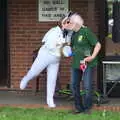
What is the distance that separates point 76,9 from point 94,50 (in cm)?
203

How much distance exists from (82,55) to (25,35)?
2.22m

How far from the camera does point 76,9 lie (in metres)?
10.9

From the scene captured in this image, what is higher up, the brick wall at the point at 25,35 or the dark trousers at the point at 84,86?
the brick wall at the point at 25,35

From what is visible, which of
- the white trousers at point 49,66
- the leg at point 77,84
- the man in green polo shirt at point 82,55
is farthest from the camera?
the white trousers at point 49,66

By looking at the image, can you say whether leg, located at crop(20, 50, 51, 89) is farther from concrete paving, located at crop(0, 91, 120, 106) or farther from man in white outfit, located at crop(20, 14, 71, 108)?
concrete paving, located at crop(0, 91, 120, 106)

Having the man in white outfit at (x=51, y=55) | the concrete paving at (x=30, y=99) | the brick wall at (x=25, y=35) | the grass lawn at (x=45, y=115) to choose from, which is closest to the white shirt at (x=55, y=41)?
the man in white outfit at (x=51, y=55)

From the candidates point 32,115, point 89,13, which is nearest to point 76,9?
point 89,13

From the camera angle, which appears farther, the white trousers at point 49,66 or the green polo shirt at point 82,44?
the white trousers at point 49,66

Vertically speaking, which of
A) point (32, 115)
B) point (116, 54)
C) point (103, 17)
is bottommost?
point (32, 115)

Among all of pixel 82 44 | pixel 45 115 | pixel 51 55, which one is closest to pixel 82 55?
pixel 82 44

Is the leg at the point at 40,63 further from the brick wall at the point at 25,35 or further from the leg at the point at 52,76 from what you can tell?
the brick wall at the point at 25,35

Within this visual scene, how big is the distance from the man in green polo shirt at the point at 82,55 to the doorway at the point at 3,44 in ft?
8.09

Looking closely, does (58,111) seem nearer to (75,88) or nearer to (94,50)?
(75,88)

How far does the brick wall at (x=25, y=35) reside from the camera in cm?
1101
